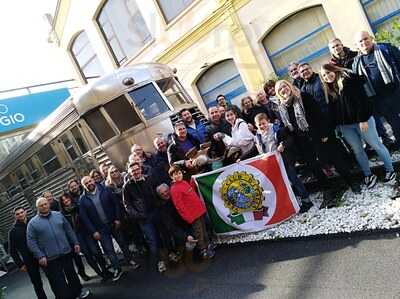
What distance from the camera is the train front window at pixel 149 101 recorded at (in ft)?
29.9

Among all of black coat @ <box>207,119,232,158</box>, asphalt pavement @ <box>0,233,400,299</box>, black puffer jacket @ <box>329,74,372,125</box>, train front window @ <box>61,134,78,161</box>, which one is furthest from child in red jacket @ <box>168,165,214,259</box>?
train front window @ <box>61,134,78,161</box>

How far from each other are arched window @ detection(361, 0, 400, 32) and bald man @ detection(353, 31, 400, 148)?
227 inches

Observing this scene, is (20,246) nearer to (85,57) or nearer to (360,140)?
(360,140)

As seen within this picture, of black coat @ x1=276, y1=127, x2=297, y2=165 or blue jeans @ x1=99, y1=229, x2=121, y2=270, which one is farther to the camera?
blue jeans @ x1=99, y1=229, x2=121, y2=270

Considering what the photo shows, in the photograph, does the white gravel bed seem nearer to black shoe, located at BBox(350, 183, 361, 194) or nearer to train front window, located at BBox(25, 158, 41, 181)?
black shoe, located at BBox(350, 183, 361, 194)

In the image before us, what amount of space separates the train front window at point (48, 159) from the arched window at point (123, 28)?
7.28 metres

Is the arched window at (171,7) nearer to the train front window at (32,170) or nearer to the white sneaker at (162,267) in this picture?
the train front window at (32,170)

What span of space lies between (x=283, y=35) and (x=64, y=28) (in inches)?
505

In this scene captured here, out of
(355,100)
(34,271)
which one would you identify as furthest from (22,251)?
(355,100)

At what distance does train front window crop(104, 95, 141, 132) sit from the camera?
29.7ft

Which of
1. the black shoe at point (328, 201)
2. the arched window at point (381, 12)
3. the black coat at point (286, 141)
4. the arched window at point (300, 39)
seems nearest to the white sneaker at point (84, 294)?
the black coat at point (286, 141)

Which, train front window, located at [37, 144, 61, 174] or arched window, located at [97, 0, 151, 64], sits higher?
arched window, located at [97, 0, 151, 64]

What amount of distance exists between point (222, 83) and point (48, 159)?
6693 millimetres

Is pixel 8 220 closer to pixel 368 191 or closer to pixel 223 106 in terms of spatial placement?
pixel 223 106
